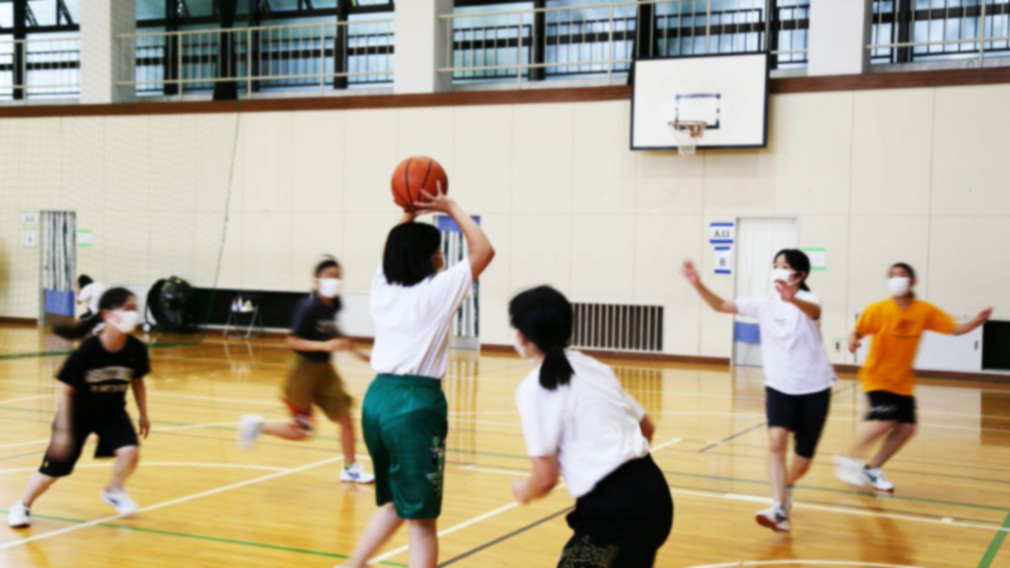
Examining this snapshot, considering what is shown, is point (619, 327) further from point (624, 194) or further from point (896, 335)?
point (896, 335)

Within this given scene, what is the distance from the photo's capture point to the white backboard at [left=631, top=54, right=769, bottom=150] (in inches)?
557

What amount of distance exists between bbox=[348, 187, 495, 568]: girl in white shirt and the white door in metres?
11.2

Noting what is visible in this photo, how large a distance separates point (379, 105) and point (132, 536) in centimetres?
1199

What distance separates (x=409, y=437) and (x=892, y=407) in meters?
4.16

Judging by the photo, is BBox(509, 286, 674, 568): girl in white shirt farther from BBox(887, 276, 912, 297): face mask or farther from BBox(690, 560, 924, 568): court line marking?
BBox(887, 276, 912, 297): face mask

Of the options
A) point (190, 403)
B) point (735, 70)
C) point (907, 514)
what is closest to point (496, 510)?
point (907, 514)

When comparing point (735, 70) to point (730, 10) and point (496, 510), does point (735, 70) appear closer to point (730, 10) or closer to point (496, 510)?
point (730, 10)

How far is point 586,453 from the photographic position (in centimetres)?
305

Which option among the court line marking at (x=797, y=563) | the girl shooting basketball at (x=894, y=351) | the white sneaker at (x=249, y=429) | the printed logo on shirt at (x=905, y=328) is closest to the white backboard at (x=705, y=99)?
the girl shooting basketball at (x=894, y=351)

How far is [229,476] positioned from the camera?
6926 mm

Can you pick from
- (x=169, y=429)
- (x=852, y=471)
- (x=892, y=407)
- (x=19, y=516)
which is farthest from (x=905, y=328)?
(x=169, y=429)

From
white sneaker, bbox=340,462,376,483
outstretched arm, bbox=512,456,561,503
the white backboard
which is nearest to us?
outstretched arm, bbox=512,456,561,503

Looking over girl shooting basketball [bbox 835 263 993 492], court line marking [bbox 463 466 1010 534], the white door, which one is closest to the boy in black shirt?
court line marking [bbox 463 466 1010 534]

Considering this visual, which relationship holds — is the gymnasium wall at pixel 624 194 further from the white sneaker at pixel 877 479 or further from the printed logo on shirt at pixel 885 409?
the printed logo on shirt at pixel 885 409
